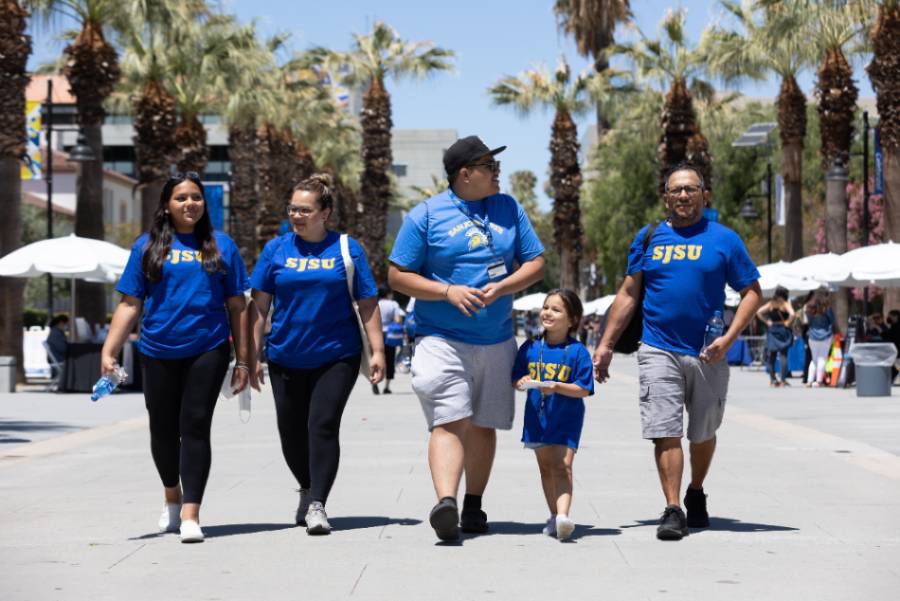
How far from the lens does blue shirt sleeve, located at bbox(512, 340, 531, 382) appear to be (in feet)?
24.8

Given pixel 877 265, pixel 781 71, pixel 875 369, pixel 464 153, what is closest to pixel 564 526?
pixel 464 153

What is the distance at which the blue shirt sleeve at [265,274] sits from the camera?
788 centimetres

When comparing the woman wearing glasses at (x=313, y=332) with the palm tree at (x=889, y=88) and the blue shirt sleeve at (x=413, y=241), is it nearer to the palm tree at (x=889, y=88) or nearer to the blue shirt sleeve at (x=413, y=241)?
the blue shirt sleeve at (x=413, y=241)

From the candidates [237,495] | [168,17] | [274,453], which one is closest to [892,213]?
[168,17]

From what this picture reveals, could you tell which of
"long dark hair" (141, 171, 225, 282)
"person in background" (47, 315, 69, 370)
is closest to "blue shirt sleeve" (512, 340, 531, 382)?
"long dark hair" (141, 171, 225, 282)

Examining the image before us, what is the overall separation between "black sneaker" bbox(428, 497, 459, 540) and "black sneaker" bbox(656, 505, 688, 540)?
3.31ft

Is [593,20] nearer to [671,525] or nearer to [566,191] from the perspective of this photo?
[566,191]

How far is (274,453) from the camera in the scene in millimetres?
12812

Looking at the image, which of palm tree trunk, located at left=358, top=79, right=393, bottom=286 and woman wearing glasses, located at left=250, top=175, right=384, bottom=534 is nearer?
woman wearing glasses, located at left=250, top=175, right=384, bottom=534

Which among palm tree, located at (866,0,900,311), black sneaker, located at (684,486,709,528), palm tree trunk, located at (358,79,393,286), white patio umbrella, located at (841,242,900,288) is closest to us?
black sneaker, located at (684,486,709,528)

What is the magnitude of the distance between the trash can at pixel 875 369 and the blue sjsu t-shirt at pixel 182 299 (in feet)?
52.2

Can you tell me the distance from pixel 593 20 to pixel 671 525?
4924 cm

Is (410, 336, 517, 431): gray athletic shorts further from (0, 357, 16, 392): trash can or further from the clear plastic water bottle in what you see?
→ (0, 357, 16, 392): trash can

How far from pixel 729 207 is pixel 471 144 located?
50547mm
